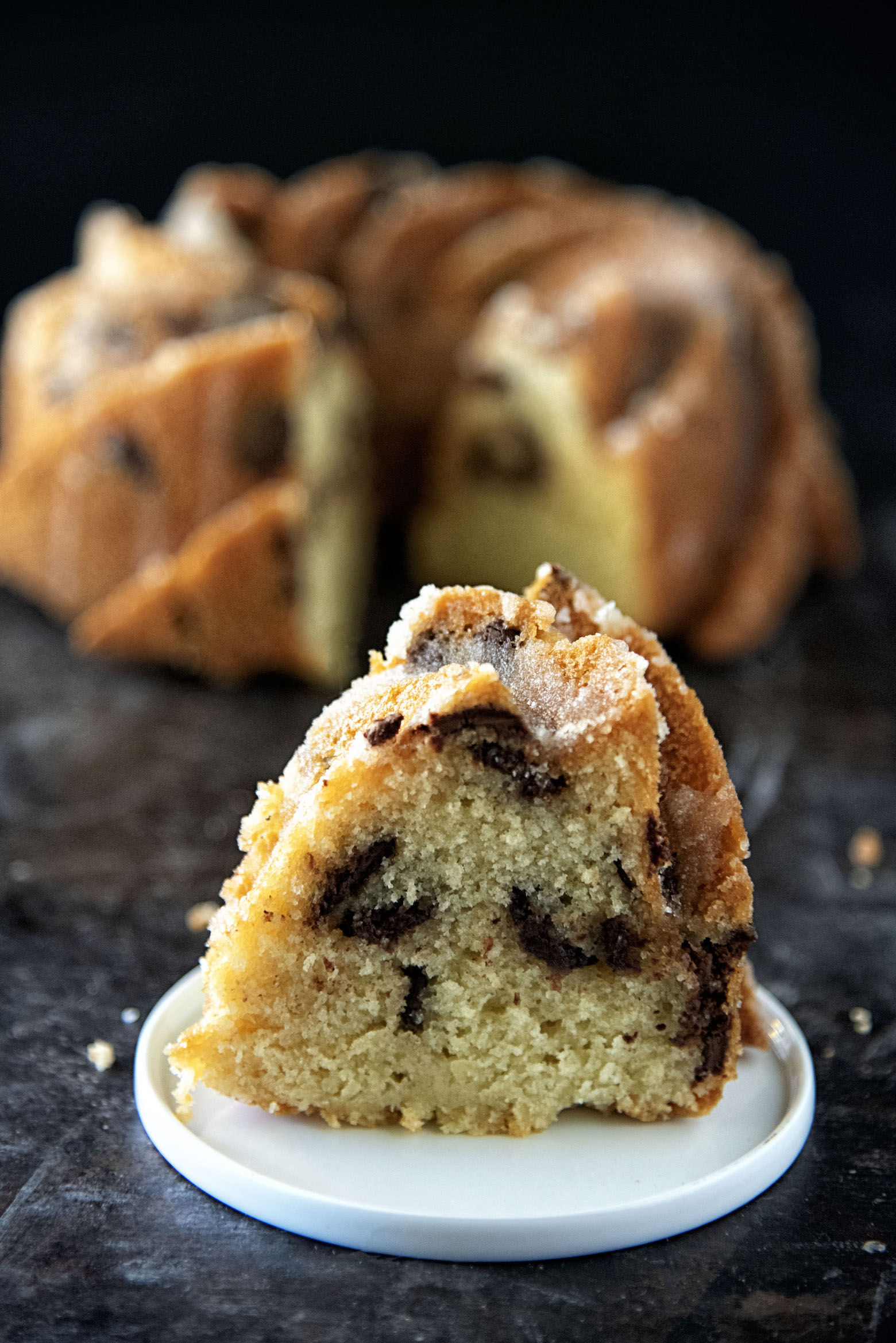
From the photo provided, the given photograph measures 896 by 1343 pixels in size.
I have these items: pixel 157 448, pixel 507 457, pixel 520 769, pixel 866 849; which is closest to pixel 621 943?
pixel 520 769

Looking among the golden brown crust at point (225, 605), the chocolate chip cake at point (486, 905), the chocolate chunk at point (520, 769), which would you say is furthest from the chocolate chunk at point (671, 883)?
the golden brown crust at point (225, 605)

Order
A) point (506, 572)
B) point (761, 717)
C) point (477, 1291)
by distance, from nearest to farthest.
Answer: point (477, 1291)
point (761, 717)
point (506, 572)

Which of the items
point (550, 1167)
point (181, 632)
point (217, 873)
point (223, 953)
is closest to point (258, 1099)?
point (223, 953)

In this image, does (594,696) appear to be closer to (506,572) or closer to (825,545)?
(506,572)

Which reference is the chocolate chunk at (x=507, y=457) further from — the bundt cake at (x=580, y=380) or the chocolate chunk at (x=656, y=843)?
the chocolate chunk at (x=656, y=843)

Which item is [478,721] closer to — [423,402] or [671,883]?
[671,883]

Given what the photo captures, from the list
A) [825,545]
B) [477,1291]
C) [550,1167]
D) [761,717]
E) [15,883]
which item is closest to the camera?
[477,1291]

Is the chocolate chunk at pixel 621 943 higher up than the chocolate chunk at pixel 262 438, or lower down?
higher up

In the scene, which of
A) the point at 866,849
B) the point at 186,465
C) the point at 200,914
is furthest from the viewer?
the point at 186,465
